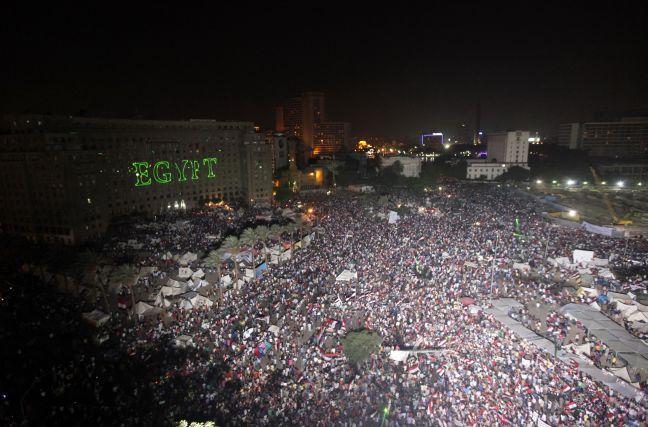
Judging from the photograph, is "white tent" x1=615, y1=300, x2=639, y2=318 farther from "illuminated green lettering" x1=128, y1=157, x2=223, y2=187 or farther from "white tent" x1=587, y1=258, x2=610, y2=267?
"illuminated green lettering" x1=128, y1=157, x2=223, y2=187

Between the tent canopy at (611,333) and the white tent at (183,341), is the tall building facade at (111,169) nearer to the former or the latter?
the white tent at (183,341)

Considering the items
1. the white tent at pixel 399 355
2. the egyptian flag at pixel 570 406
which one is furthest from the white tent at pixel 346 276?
the egyptian flag at pixel 570 406

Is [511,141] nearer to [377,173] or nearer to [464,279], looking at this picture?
[377,173]

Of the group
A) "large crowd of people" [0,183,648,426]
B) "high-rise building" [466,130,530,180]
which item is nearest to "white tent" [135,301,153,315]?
"large crowd of people" [0,183,648,426]

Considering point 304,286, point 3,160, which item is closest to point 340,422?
point 304,286

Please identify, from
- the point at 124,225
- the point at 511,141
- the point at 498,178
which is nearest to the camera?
the point at 124,225

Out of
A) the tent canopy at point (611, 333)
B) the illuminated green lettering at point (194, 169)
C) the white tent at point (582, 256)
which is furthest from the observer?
the illuminated green lettering at point (194, 169)
